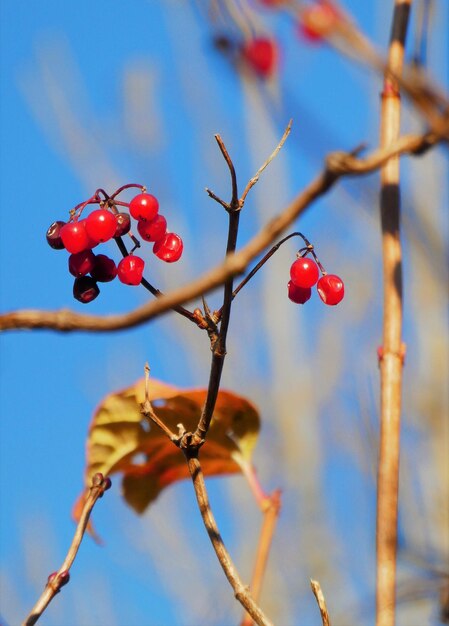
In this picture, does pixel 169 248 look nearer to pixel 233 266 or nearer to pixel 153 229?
pixel 153 229

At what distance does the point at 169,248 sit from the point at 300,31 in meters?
0.79

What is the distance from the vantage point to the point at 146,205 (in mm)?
784

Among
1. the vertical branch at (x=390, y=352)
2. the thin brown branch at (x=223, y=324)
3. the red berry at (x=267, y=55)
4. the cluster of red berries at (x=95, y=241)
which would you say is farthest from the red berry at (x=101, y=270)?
the red berry at (x=267, y=55)

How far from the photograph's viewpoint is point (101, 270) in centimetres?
75

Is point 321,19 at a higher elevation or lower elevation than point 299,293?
higher

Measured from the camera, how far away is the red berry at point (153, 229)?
80 cm

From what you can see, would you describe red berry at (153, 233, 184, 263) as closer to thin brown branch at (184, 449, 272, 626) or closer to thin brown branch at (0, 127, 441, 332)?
thin brown branch at (184, 449, 272, 626)

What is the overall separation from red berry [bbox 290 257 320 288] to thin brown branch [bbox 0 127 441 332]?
1.23 ft

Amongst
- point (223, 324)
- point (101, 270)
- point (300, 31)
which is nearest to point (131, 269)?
point (101, 270)

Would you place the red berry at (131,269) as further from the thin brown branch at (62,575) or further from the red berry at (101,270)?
the thin brown branch at (62,575)

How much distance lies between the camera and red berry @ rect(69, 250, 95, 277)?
2.43 ft

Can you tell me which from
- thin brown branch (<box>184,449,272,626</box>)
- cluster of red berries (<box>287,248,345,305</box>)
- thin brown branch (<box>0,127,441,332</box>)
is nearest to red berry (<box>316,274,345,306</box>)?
cluster of red berries (<box>287,248,345,305</box>)

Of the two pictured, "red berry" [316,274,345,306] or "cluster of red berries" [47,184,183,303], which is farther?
"red berry" [316,274,345,306]

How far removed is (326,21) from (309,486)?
5344 mm
